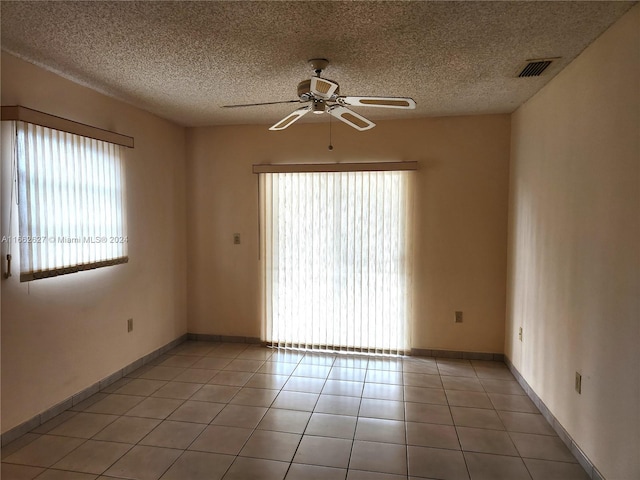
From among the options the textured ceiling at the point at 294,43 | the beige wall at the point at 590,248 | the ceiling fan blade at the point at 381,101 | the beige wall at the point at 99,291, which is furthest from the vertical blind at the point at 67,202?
the beige wall at the point at 590,248

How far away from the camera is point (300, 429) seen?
8.89ft

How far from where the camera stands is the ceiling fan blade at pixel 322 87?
2123mm

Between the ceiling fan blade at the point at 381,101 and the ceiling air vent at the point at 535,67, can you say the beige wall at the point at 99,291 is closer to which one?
the ceiling fan blade at the point at 381,101

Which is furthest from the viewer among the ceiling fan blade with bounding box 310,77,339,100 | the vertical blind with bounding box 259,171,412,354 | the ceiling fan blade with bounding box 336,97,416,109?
the vertical blind with bounding box 259,171,412,354

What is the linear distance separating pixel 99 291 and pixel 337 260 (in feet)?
7.25

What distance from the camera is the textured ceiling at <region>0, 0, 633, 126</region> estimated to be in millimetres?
1948

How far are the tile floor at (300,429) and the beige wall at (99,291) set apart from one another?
29 centimetres

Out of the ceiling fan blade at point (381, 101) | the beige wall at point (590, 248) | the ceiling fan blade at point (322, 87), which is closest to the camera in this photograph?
the beige wall at point (590, 248)

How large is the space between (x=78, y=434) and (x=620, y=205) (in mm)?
3440

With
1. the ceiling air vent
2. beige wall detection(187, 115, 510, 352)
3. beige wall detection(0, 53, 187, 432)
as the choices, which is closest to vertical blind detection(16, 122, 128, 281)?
beige wall detection(0, 53, 187, 432)

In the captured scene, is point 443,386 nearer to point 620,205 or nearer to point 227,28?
point 620,205

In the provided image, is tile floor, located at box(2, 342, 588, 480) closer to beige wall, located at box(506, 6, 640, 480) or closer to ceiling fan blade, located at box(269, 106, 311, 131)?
beige wall, located at box(506, 6, 640, 480)

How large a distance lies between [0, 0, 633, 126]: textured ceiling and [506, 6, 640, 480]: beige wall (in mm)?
244

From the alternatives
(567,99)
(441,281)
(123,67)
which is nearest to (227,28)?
(123,67)
